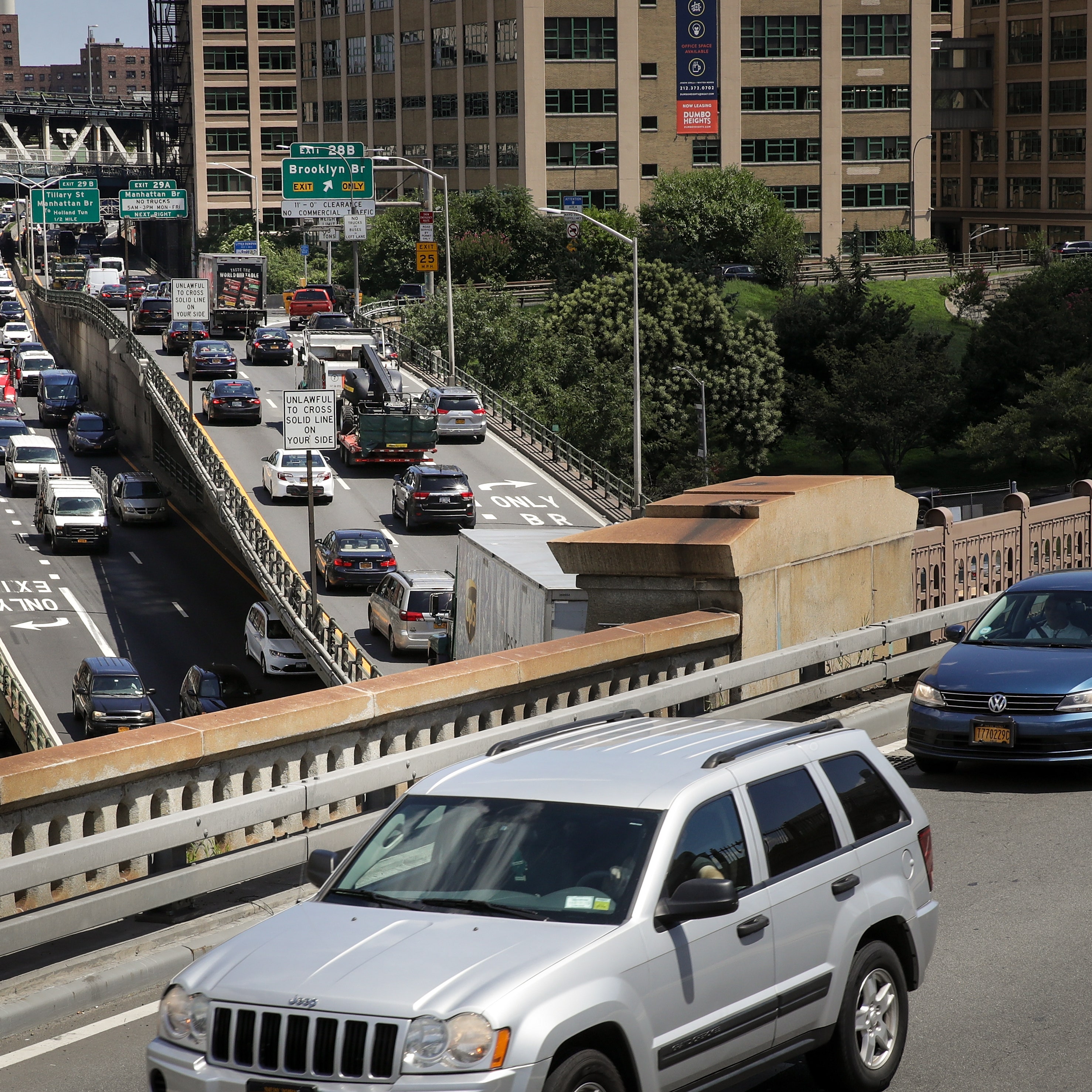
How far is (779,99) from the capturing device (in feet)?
356

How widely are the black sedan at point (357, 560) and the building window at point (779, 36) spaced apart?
7626 centimetres

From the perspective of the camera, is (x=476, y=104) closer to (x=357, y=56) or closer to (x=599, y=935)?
(x=357, y=56)

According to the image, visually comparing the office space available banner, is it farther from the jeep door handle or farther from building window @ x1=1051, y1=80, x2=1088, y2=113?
the jeep door handle

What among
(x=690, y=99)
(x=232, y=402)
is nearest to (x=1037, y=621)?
(x=232, y=402)

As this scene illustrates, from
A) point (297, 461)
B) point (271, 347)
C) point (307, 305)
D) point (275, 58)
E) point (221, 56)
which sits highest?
point (221, 56)

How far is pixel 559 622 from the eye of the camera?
1694 cm

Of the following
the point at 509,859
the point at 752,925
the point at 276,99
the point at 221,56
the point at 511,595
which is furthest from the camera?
the point at 276,99

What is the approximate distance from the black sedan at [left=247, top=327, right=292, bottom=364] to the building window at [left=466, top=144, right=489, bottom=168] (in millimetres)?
43188

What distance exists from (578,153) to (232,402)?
53558 millimetres

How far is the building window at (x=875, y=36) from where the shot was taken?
108250mm

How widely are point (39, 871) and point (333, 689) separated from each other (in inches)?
113

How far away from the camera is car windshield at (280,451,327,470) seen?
50.4 m

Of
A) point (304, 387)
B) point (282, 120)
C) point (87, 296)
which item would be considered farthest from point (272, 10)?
point (304, 387)

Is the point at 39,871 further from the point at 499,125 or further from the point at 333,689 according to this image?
the point at 499,125
